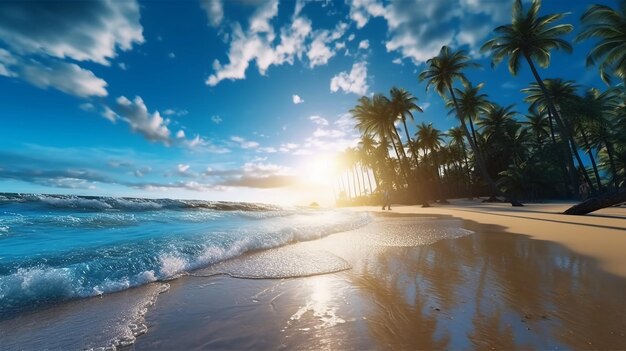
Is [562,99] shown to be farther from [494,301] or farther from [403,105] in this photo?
[494,301]

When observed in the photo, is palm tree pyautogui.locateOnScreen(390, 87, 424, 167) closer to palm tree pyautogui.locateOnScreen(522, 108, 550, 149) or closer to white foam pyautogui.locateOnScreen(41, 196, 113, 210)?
palm tree pyautogui.locateOnScreen(522, 108, 550, 149)

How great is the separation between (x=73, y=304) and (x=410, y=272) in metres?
4.69

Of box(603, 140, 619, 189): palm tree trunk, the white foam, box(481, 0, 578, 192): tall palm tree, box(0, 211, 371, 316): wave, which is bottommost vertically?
box(0, 211, 371, 316): wave

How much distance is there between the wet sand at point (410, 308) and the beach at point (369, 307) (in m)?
0.01

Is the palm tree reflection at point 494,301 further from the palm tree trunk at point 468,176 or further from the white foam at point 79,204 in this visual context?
the palm tree trunk at point 468,176

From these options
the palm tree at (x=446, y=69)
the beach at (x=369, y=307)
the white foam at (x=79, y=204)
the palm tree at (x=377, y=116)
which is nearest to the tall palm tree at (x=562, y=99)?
the palm tree at (x=446, y=69)

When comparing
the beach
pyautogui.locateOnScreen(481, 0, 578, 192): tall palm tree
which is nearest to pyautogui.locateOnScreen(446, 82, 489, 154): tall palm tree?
pyautogui.locateOnScreen(481, 0, 578, 192): tall palm tree

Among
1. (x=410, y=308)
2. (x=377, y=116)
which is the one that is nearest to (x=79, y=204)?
(x=410, y=308)

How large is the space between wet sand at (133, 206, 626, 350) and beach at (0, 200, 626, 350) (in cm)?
1

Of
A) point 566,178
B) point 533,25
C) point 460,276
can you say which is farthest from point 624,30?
point 460,276

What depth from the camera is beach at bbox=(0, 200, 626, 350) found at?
225 centimetres

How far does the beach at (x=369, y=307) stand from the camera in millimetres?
2248

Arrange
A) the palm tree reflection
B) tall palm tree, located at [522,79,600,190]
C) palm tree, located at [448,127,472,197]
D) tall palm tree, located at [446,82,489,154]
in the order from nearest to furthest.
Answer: the palm tree reflection, tall palm tree, located at [522,79,600,190], tall palm tree, located at [446,82,489,154], palm tree, located at [448,127,472,197]

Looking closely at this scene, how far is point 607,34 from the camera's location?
63.9ft
